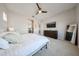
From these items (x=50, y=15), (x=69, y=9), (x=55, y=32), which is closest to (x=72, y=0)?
(x=69, y=9)

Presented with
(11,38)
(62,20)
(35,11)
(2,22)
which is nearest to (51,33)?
(62,20)

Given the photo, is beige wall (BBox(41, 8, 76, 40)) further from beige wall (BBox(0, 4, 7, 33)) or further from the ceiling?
beige wall (BBox(0, 4, 7, 33))

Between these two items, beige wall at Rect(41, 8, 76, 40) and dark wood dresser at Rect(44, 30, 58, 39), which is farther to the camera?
dark wood dresser at Rect(44, 30, 58, 39)

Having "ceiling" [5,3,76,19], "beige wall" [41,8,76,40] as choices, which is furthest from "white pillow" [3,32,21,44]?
"beige wall" [41,8,76,40]

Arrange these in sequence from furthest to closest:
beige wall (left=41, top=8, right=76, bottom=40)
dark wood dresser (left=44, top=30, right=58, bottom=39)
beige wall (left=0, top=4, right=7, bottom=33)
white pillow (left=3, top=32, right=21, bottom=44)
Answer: dark wood dresser (left=44, top=30, right=58, bottom=39), beige wall (left=41, top=8, right=76, bottom=40), beige wall (left=0, top=4, right=7, bottom=33), white pillow (left=3, top=32, right=21, bottom=44)

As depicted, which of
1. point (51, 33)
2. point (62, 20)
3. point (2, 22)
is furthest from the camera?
point (51, 33)

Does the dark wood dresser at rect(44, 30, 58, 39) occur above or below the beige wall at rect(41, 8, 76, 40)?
below

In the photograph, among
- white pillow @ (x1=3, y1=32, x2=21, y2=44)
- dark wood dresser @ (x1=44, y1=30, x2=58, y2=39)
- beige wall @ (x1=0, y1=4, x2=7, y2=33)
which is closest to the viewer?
white pillow @ (x1=3, y1=32, x2=21, y2=44)

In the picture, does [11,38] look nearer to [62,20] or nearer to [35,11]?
[35,11]

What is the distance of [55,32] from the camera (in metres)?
2.23

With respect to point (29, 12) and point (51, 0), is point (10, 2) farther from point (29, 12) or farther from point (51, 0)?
point (51, 0)

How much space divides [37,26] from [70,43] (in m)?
1.16

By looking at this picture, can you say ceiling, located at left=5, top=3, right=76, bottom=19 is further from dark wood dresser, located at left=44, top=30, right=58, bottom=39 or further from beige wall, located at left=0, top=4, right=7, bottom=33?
dark wood dresser, located at left=44, top=30, right=58, bottom=39

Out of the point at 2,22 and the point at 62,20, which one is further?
the point at 62,20
